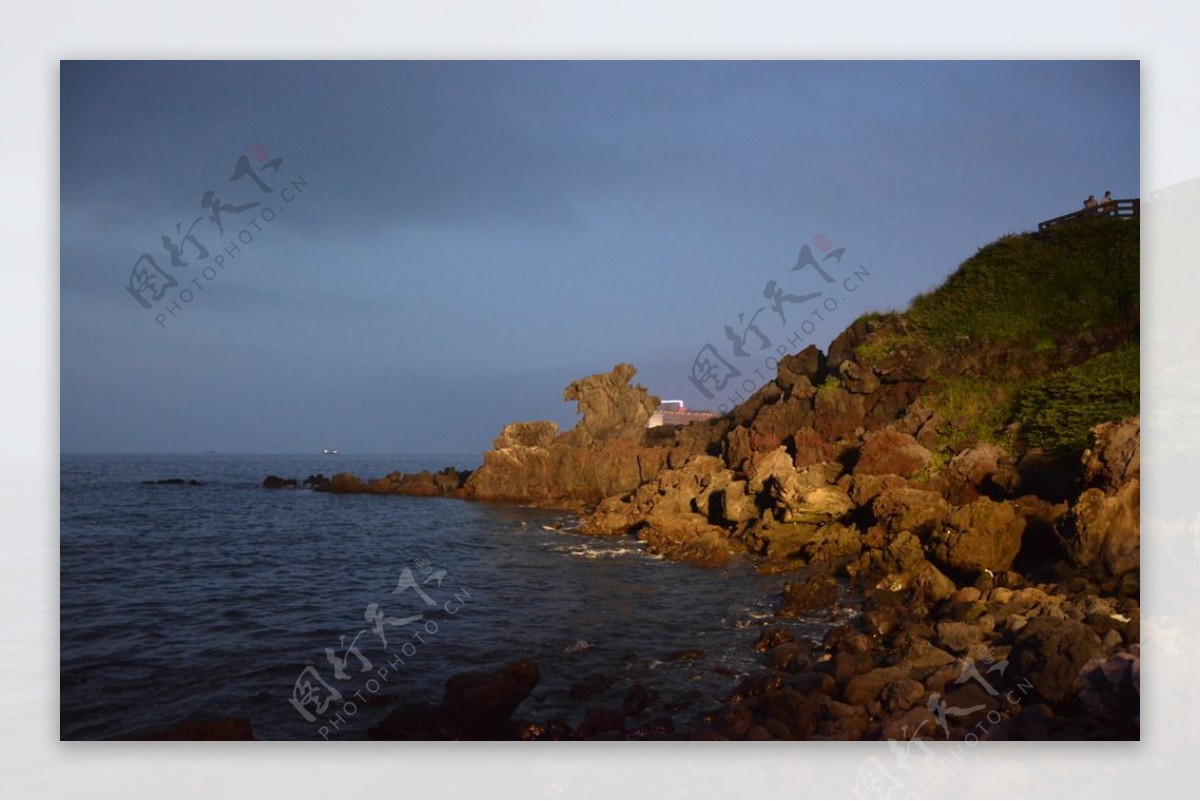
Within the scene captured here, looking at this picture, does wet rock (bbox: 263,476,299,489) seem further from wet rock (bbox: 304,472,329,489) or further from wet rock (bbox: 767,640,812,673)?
wet rock (bbox: 767,640,812,673)

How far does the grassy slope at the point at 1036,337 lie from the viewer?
785cm

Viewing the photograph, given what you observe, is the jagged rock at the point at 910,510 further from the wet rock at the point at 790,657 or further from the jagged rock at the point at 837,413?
the jagged rock at the point at 837,413

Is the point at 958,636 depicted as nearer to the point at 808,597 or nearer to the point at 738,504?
the point at 808,597

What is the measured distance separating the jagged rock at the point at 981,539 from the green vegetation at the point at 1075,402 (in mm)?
1508

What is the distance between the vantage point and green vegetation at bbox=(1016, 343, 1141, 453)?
7.57 m

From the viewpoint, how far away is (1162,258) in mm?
5641

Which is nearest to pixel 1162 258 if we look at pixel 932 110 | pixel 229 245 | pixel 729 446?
pixel 932 110

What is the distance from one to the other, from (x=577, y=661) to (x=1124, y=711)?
13.7 ft

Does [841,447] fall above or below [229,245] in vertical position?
below

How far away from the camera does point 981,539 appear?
319 inches

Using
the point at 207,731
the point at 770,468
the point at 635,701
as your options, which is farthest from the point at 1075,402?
the point at 207,731

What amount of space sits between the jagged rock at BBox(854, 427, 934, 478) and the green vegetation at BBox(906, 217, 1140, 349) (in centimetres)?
264

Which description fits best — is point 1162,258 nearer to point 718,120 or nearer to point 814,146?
point 814,146

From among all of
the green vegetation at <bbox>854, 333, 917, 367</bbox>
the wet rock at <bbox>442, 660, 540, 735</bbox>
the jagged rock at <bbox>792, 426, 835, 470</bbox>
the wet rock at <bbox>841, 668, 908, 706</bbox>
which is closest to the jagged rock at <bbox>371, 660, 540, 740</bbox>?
the wet rock at <bbox>442, 660, 540, 735</bbox>
